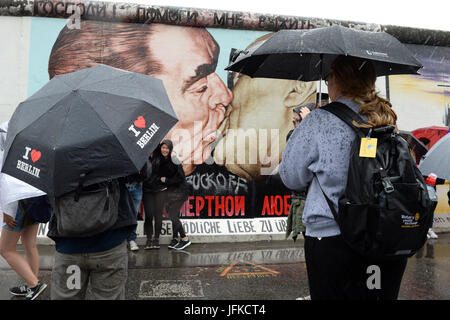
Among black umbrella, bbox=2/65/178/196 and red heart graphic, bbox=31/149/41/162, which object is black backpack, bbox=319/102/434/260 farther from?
red heart graphic, bbox=31/149/41/162

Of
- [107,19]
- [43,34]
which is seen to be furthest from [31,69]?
[107,19]

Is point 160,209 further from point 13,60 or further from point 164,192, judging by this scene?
point 13,60

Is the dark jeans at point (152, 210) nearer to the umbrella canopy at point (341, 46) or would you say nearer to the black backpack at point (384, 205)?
the umbrella canopy at point (341, 46)

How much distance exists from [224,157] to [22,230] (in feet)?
13.9

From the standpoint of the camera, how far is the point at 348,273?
2004 mm

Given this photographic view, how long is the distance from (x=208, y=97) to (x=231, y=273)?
3689mm

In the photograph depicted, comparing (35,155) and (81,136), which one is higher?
(81,136)

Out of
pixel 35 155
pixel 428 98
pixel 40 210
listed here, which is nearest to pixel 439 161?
pixel 35 155

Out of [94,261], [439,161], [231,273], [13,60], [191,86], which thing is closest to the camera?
[94,261]

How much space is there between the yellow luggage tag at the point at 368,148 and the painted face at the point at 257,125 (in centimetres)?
565

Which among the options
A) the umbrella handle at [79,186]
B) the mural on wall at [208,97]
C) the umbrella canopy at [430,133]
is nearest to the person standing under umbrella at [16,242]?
the umbrella handle at [79,186]

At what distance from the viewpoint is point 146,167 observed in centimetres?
272

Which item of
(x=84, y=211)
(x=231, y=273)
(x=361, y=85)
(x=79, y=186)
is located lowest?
(x=231, y=273)

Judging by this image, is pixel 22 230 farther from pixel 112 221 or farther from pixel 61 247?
pixel 112 221
